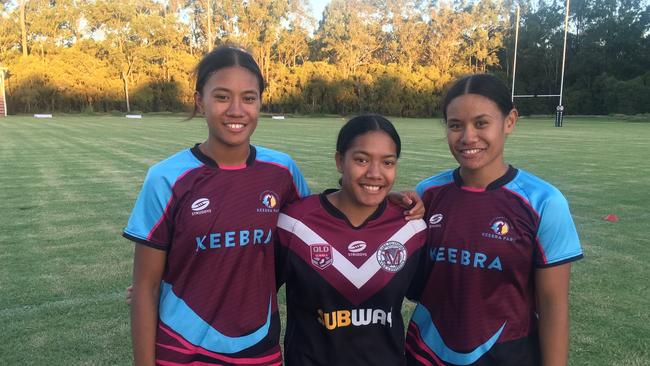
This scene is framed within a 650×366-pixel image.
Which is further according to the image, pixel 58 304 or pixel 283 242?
pixel 58 304

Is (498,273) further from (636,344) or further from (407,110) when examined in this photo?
(407,110)

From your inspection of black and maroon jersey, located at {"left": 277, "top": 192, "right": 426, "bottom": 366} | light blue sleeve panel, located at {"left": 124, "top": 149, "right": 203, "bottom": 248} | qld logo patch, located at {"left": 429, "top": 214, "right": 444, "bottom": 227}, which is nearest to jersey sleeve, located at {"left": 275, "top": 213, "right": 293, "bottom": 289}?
black and maroon jersey, located at {"left": 277, "top": 192, "right": 426, "bottom": 366}

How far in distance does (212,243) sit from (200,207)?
0.46 ft

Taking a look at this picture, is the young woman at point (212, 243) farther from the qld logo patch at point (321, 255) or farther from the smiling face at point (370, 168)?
the smiling face at point (370, 168)

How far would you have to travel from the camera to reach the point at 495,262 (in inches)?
77.9

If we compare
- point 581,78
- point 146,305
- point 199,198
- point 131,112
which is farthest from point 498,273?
point 581,78

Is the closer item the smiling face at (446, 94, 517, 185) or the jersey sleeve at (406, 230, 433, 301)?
the smiling face at (446, 94, 517, 185)

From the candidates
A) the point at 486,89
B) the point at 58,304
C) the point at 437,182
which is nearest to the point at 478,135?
the point at 486,89

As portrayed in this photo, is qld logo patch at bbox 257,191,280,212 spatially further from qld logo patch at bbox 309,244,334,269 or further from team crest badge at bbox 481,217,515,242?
team crest badge at bbox 481,217,515,242

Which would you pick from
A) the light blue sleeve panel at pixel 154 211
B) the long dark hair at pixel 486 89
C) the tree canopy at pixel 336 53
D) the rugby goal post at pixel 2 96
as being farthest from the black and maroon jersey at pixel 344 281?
the rugby goal post at pixel 2 96

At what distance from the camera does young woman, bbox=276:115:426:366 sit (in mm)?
2090

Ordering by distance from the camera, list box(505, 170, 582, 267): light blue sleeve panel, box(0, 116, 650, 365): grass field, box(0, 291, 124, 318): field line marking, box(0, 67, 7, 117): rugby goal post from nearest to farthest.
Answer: box(505, 170, 582, 267): light blue sleeve panel
box(0, 116, 650, 365): grass field
box(0, 291, 124, 318): field line marking
box(0, 67, 7, 117): rugby goal post

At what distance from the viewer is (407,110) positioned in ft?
172

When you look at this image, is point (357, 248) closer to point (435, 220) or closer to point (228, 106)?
point (435, 220)
